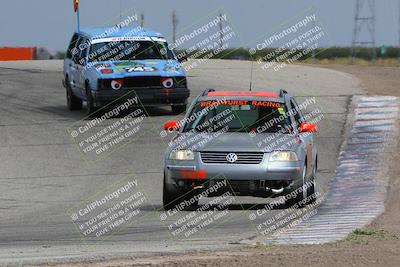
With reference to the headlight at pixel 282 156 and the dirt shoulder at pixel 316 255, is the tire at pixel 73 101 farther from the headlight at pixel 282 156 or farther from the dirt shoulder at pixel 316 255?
the dirt shoulder at pixel 316 255

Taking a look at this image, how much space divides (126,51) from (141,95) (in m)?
1.31

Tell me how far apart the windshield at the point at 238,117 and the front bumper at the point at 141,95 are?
29.6 ft

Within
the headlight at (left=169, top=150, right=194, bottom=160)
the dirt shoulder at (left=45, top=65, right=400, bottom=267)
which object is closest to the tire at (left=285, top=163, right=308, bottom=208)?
the headlight at (left=169, top=150, right=194, bottom=160)

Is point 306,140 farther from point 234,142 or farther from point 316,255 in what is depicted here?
point 316,255

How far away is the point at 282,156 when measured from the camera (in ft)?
45.3

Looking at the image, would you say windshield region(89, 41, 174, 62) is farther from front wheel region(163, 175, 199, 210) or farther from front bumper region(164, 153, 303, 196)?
front bumper region(164, 153, 303, 196)

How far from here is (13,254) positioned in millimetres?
10320

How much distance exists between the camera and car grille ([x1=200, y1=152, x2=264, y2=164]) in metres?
13.7

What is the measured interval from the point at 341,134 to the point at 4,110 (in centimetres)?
817

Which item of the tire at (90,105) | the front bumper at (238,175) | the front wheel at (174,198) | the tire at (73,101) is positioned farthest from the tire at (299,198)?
the tire at (73,101)

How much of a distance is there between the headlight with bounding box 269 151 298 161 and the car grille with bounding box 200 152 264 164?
0.48 ft

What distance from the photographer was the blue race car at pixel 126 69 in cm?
2375

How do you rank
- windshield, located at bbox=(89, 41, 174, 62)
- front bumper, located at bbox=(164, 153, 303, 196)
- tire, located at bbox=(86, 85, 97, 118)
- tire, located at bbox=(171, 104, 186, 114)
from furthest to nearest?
tire, located at bbox=(171, 104, 186, 114)
windshield, located at bbox=(89, 41, 174, 62)
tire, located at bbox=(86, 85, 97, 118)
front bumper, located at bbox=(164, 153, 303, 196)

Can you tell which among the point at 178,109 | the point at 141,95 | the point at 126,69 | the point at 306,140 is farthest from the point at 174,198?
the point at 178,109
